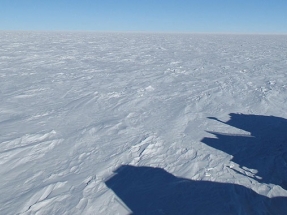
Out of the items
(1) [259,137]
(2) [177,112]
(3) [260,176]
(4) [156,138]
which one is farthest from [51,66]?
(3) [260,176]

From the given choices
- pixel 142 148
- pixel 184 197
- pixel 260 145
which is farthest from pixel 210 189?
pixel 260 145

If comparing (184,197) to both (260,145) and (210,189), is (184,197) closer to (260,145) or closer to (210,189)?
(210,189)

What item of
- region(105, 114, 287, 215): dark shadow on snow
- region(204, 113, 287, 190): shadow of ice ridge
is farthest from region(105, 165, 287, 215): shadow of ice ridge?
region(204, 113, 287, 190): shadow of ice ridge

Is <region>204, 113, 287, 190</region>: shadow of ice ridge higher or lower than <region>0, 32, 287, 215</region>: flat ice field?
higher

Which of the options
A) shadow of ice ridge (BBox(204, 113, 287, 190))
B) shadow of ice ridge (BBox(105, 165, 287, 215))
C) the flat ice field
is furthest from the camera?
shadow of ice ridge (BBox(204, 113, 287, 190))

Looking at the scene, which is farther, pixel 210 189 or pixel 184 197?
pixel 210 189

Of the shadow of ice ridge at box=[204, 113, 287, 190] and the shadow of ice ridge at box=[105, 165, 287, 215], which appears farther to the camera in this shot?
the shadow of ice ridge at box=[204, 113, 287, 190]

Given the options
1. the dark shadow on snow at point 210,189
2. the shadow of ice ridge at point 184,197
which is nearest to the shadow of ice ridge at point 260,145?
the dark shadow on snow at point 210,189

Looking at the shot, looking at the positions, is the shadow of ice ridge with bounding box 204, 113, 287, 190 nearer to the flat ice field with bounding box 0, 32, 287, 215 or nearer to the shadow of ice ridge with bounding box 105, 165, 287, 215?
the flat ice field with bounding box 0, 32, 287, 215
